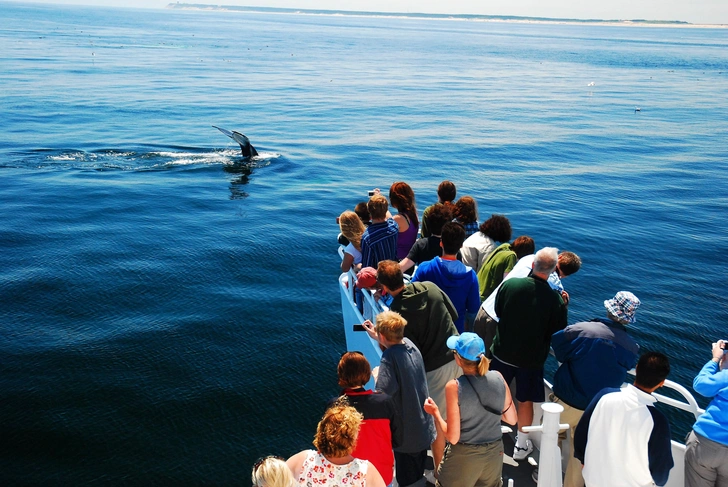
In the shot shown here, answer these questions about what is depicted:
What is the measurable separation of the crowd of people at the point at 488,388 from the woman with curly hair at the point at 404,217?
2.54 ft

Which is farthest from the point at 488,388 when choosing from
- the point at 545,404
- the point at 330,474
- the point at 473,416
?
the point at 330,474

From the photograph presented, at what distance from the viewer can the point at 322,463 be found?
447 centimetres

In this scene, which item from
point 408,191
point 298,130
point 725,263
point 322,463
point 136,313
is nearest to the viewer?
point 322,463

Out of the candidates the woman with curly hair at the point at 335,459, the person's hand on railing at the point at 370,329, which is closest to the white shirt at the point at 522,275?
the person's hand on railing at the point at 370,329

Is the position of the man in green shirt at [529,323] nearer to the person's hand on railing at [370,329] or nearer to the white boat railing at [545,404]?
the white boat railing at [545,404]

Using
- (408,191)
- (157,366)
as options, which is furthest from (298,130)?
(408,191)

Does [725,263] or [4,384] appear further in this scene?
[725,263]

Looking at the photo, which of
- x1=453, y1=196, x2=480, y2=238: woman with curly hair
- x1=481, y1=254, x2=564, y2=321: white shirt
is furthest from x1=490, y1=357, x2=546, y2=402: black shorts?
x1=453, y1=196, x2=480, y2=238: woman with curly hair

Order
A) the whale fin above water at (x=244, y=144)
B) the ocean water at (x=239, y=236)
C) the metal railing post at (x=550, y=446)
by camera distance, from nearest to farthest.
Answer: the metal railing post at (x=550, y=446)
the ocean water at (x=239, y=236)
the whale fin above water at (x=244, y=144)

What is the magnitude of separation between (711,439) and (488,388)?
184 cm

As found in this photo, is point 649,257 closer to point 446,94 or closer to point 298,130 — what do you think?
point 298,130

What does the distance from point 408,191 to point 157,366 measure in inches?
228

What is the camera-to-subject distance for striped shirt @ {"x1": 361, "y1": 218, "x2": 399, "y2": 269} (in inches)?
293

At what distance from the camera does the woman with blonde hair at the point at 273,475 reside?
427 centimetres
